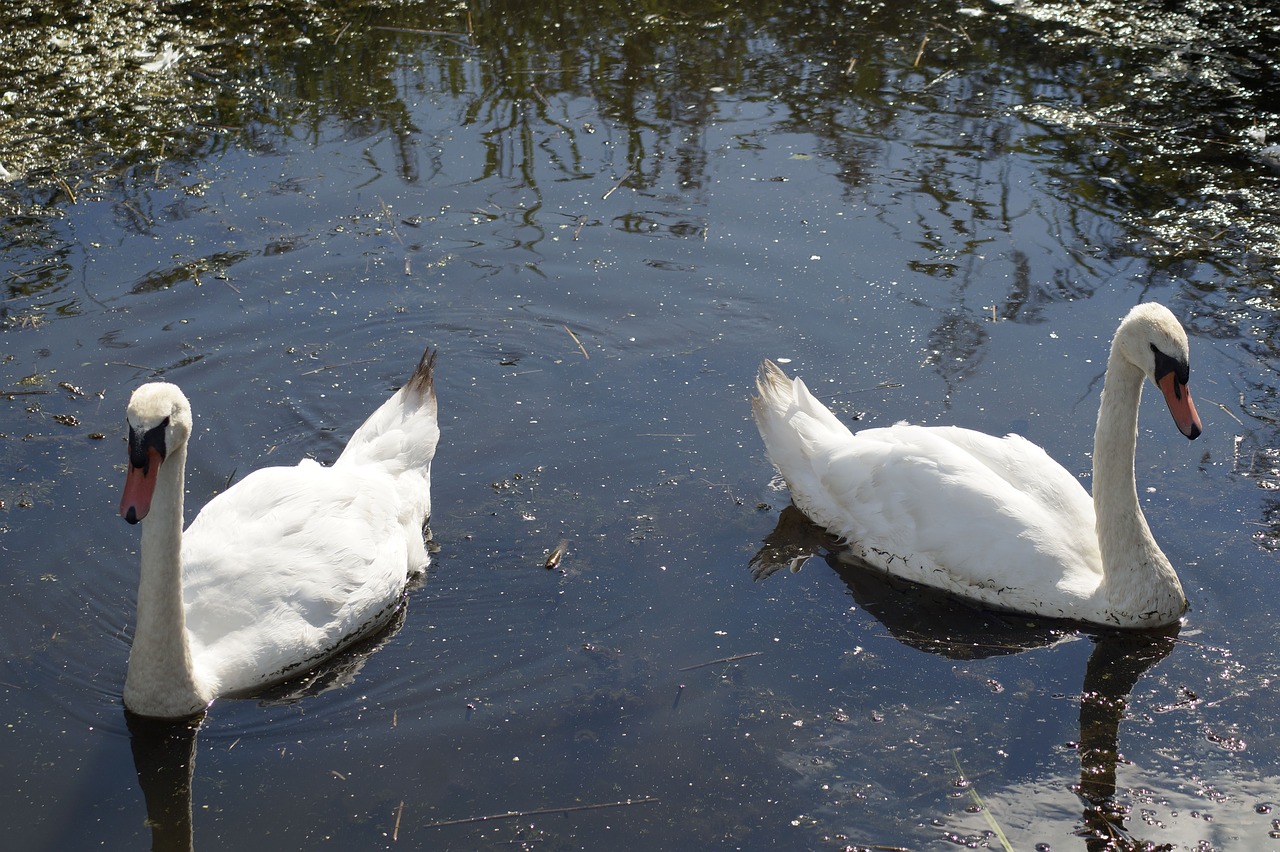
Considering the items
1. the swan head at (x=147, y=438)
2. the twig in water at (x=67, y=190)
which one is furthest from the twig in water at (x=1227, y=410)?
the twig in water at (x=67, y=190)

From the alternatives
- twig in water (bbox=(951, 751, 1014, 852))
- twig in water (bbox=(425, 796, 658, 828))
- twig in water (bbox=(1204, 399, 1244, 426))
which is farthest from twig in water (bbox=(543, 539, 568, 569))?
twig in water (bbox=(1204, 399, 1244, 426))

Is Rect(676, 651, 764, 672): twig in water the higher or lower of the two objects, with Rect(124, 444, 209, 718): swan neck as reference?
lower

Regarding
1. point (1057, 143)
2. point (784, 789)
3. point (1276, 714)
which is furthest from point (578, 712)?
point (1057, 143)

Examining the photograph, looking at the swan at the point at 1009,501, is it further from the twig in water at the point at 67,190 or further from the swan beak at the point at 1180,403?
the twig in water at the point at 67,190

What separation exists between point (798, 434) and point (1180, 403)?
5.75 ft

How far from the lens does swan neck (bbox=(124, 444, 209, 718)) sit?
4.66 metres

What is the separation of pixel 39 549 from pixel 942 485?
156 inches

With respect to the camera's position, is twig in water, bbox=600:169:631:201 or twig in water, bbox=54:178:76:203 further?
twig in water, bbox=600:169:631:201

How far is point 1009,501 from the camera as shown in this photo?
5.57 metres

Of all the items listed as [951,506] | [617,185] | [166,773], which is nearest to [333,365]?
[617,185]

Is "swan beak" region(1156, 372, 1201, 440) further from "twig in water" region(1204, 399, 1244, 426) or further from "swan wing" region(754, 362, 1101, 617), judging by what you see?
"twig in water" region(1204, 399, 1244, 426)

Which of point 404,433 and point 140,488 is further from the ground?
point 140,488

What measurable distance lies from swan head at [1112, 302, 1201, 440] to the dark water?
852 millimetres

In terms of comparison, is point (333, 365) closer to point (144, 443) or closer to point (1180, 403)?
point (144, 443)
